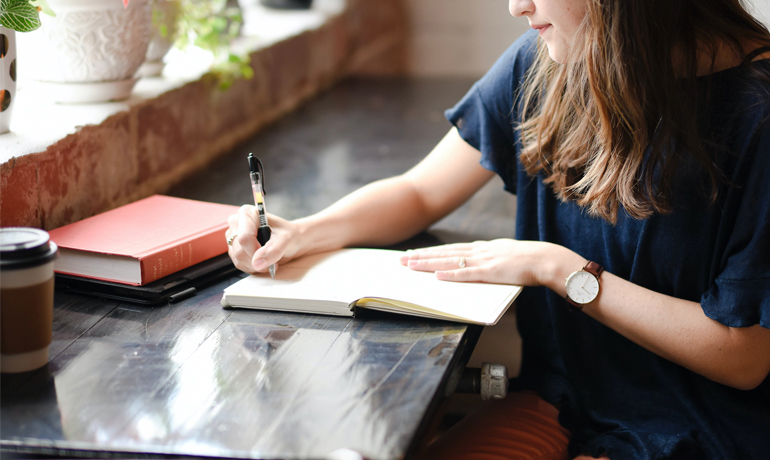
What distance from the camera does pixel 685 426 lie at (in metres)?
1.02

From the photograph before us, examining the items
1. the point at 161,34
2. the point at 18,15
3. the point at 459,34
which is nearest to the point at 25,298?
the point at 18,15

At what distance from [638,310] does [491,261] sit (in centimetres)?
22

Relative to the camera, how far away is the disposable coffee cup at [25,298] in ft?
2.47

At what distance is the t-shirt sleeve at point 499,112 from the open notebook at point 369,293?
1.05ft

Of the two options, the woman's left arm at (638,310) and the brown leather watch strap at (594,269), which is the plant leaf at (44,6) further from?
the brown leather watch strap at (594,269)

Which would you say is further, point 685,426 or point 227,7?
point 227,7

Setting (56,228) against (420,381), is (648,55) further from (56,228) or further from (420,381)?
(56,228)

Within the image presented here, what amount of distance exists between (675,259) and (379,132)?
1238 millimetres

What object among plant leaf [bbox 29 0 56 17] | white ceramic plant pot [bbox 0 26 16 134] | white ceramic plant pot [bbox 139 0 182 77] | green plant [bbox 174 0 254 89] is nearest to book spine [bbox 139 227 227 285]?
white ceramic plant pot [bbox 0 26 16 134]

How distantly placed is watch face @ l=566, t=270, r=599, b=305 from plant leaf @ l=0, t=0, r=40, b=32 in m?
0.88

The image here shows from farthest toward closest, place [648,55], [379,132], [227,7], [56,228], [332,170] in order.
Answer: [227,7] → [379,132] → [332,170] → [56,228] → [648,55]

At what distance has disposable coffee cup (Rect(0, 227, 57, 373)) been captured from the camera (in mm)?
753

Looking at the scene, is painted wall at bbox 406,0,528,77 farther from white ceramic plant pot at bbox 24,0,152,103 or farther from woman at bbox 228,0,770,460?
woman at bbox 228,0,770,460

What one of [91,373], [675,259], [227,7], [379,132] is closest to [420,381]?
[91,373]
